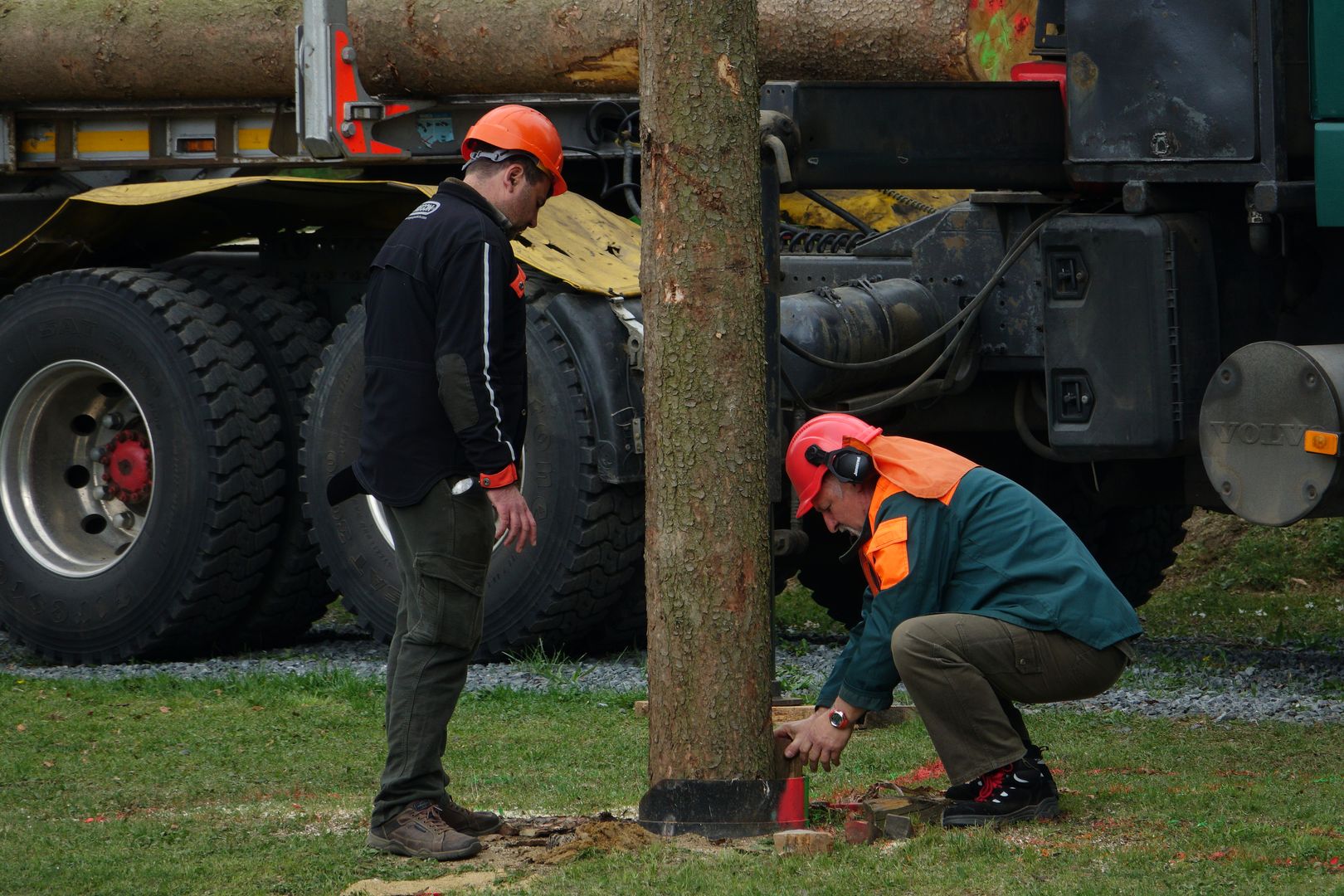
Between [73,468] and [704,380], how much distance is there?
4.83 metres

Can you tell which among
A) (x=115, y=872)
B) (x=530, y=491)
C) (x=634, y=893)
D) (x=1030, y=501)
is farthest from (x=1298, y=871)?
(x=530, y=491)

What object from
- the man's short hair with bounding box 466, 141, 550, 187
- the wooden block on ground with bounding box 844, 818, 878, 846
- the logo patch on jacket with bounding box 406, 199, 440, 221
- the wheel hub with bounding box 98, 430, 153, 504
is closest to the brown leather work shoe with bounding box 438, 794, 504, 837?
the wooden block on ground with bounding box 844, 818, 878, 846

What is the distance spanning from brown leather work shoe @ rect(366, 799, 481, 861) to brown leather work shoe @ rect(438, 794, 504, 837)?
0.09ft

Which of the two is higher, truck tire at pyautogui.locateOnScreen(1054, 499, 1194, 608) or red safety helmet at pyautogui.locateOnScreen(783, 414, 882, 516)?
red safety helmet at pyautogui.locateOnScreen(783, 414, 882, 516)

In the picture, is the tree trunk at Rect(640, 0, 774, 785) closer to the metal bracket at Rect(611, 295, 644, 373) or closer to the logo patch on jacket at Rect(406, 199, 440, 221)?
the logo patch on jacket at Rect(406, 199, 440, 221)

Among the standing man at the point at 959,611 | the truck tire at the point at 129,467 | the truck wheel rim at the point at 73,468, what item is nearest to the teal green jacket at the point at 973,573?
the standing man at the point at 959,611

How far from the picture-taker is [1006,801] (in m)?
5.14

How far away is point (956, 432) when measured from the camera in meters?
8.40

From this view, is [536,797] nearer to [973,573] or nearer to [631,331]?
[973,573]

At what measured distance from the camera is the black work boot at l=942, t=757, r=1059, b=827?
16.8 feet

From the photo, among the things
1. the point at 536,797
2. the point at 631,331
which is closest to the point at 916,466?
the point at 536,797

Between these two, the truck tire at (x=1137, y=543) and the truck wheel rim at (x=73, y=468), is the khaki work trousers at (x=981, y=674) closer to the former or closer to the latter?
the truck tire at (x=1137, y=543)

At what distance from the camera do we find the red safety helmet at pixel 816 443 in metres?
5.07

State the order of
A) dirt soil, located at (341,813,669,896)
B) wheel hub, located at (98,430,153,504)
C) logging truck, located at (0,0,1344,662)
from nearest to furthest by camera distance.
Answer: dirt soil, located at (341,813,669,896) < logging truck, located at (0,0,1344,662) < wheel hub, located at (98,430,153,504)
